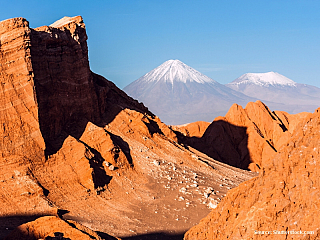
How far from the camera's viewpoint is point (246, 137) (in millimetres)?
53500

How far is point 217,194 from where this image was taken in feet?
98.3

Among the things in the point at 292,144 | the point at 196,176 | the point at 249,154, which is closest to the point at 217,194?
the point at 196,176

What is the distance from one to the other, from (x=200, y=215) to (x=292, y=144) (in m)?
13.2

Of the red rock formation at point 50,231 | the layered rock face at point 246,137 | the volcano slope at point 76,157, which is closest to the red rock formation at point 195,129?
the layered rock face at point 246,137

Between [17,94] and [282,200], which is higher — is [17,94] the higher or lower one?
the higher one

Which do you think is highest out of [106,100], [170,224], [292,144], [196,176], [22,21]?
[22,21]

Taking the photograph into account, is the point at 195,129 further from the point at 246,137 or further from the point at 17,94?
the point at 17,94

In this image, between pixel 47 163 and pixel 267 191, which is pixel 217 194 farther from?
pixel 267 191

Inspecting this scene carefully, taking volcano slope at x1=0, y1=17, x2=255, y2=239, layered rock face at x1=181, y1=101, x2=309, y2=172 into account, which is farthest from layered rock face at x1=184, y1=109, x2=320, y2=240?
layered rock face at x1=181, y1=101, x2=309, y2=172

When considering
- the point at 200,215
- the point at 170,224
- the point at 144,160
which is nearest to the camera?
the point at 170,224

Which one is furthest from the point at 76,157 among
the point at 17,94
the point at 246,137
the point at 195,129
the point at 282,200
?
the point at 195,129

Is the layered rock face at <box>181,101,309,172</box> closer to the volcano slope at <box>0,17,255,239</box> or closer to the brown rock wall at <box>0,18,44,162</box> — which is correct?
the volcano slope at <box>0,17,255,239</box>

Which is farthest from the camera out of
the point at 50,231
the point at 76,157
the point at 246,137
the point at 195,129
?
the point at 195,129

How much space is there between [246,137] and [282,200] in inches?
1615
